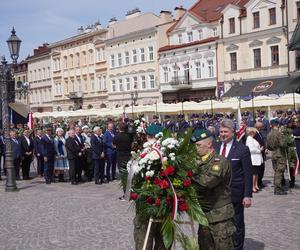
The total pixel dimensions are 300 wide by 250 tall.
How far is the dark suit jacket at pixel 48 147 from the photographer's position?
1616cm

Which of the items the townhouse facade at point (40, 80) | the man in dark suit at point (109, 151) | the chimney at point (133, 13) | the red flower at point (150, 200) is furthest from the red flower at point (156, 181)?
the townhouse facade at point (40, 80)

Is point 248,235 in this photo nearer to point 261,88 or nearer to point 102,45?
point 261,88

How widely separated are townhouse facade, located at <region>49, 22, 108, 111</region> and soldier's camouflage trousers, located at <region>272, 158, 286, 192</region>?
174 feet

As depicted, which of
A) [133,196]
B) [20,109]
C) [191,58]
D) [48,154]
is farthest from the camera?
[191,58]

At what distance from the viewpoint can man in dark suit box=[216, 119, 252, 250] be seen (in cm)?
627

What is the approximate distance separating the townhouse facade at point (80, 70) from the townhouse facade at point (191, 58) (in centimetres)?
1282

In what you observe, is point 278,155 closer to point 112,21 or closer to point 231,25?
point 231,25

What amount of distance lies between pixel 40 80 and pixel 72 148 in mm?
68027

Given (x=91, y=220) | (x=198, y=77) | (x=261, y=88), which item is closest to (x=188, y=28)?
(x=198, y=77)

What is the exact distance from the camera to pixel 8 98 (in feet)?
50.4

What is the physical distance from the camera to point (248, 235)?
8062mm

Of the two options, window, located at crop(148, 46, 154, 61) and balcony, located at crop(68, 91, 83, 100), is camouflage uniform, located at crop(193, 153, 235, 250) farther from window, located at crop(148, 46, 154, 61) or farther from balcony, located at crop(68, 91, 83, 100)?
balcony, located at crop(68, 91, 83, 100)

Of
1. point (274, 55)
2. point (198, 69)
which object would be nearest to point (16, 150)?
point (274, 55)

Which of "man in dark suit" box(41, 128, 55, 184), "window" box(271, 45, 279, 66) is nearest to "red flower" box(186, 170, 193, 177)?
"man in dark suit" box(41, 128, 55, 184)
